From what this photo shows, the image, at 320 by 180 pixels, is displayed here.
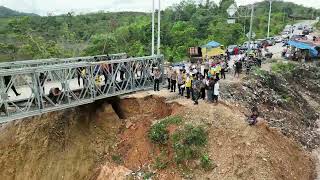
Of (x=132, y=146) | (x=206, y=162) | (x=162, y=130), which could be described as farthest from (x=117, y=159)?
(x=206, y=162)

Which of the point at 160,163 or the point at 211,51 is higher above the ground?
the point at 211,51

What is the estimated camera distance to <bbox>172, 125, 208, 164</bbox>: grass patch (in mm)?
17562

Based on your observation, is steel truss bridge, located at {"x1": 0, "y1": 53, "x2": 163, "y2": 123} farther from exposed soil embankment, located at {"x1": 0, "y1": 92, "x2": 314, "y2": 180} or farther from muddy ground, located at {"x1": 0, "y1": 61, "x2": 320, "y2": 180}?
exposed soil embankment, located at {"x1": 0, "y1": 92, "x2": 314, "y2": 180}

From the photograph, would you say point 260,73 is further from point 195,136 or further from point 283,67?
point 195,136

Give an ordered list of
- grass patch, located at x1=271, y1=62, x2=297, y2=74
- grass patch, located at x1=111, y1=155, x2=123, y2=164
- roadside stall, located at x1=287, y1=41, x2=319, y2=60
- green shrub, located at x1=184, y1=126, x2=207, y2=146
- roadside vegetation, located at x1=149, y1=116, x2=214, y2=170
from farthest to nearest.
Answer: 1. roadside stall, located at x1=287, y1=41, x2=319, y2=60
2. grass patch, located at x1=271, y1=62, x2=297, y2=74
3. grass patch, located at x1=111, y1=155, x2=123, y2=164
4. green shrub, located at x1=184, y1=126, x2=207, y2=146
5. roadside vegetation, located at x1=149, y1=116, x2=214, y2=170

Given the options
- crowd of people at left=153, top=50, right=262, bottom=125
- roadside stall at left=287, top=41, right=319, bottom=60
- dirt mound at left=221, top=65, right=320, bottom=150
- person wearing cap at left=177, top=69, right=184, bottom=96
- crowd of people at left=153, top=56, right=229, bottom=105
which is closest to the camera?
crowd of people at left=153, top=50, right=262, bottom=125

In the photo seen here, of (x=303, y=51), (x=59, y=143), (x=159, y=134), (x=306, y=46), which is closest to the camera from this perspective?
(x=159, y=134)

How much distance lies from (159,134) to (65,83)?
5287 mm

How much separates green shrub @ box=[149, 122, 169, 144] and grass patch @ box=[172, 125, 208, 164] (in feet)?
2.03

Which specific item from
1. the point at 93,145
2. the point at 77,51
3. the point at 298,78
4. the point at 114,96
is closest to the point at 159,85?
the point at 114,96

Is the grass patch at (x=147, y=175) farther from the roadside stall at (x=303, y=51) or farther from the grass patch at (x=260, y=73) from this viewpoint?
the roadside stall at (x=303, y=51)

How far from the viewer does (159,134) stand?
1891 cm

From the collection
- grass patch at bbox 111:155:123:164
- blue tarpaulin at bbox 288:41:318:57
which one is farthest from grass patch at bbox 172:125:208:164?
blue tarpaulin at bbox 288:41:318:57

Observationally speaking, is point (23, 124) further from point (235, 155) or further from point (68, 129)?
point (235, 155)
